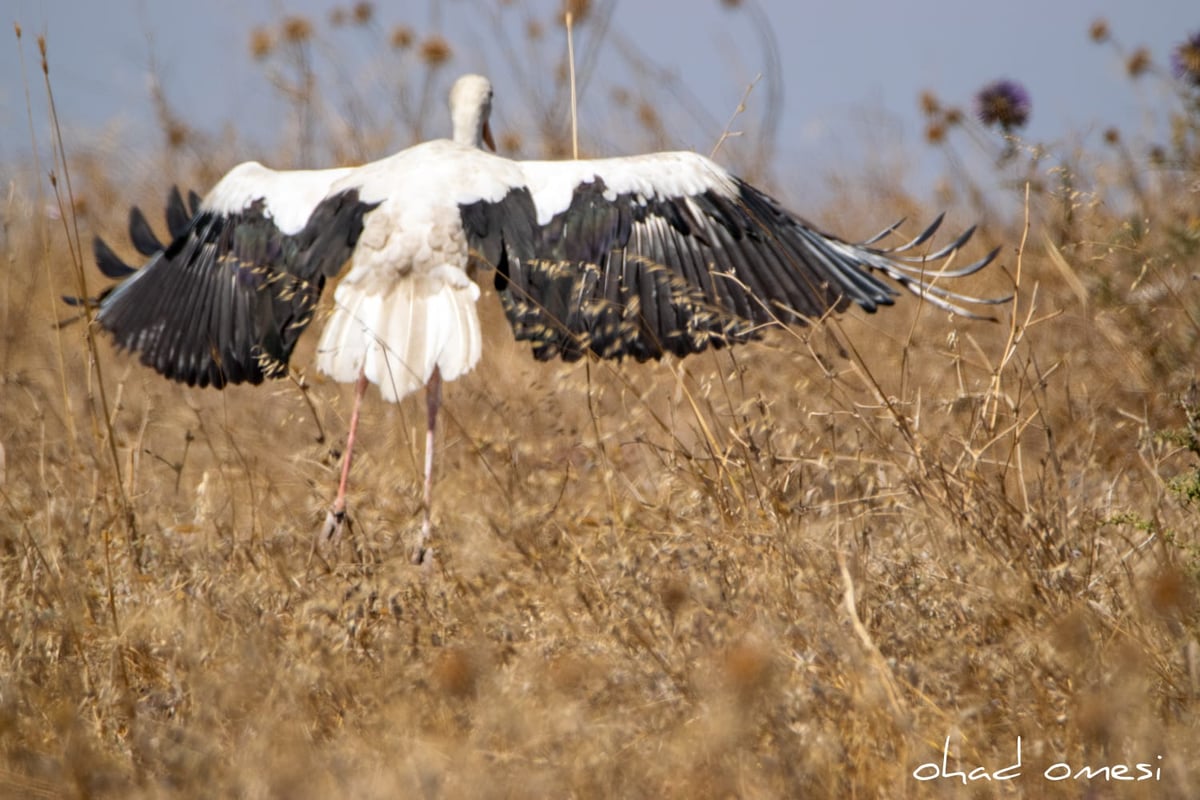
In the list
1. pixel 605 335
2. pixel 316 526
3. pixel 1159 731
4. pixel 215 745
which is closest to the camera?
pixel 1159 731

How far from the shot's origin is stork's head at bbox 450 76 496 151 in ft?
17.0

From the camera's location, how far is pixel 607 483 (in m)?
2.67

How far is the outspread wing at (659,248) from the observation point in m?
3.81

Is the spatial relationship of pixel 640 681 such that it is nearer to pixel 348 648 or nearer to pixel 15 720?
pixel 348 648

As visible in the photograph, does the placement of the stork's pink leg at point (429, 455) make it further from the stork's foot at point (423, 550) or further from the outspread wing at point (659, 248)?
the outspread wing at point (659, 248)

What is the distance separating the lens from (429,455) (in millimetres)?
3598

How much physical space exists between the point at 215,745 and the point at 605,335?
1.93 m

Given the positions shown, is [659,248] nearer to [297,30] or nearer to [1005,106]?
[1005,106]

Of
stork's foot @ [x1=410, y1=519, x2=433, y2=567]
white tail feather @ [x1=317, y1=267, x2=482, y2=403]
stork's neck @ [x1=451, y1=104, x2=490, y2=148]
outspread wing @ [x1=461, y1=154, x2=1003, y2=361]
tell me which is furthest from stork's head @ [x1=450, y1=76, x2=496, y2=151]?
stork's foot @ [x1=410, y1=519, x2=433, y2=567]

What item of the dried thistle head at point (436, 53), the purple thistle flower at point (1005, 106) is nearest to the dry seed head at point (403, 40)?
the dried thistle head at point (436, 53)

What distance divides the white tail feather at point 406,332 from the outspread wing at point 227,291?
0.40 feet

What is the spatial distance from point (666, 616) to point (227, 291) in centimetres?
239

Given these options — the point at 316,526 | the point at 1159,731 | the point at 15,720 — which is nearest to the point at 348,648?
the point at 15,720

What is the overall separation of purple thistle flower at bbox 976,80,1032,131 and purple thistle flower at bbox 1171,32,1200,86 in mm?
559
